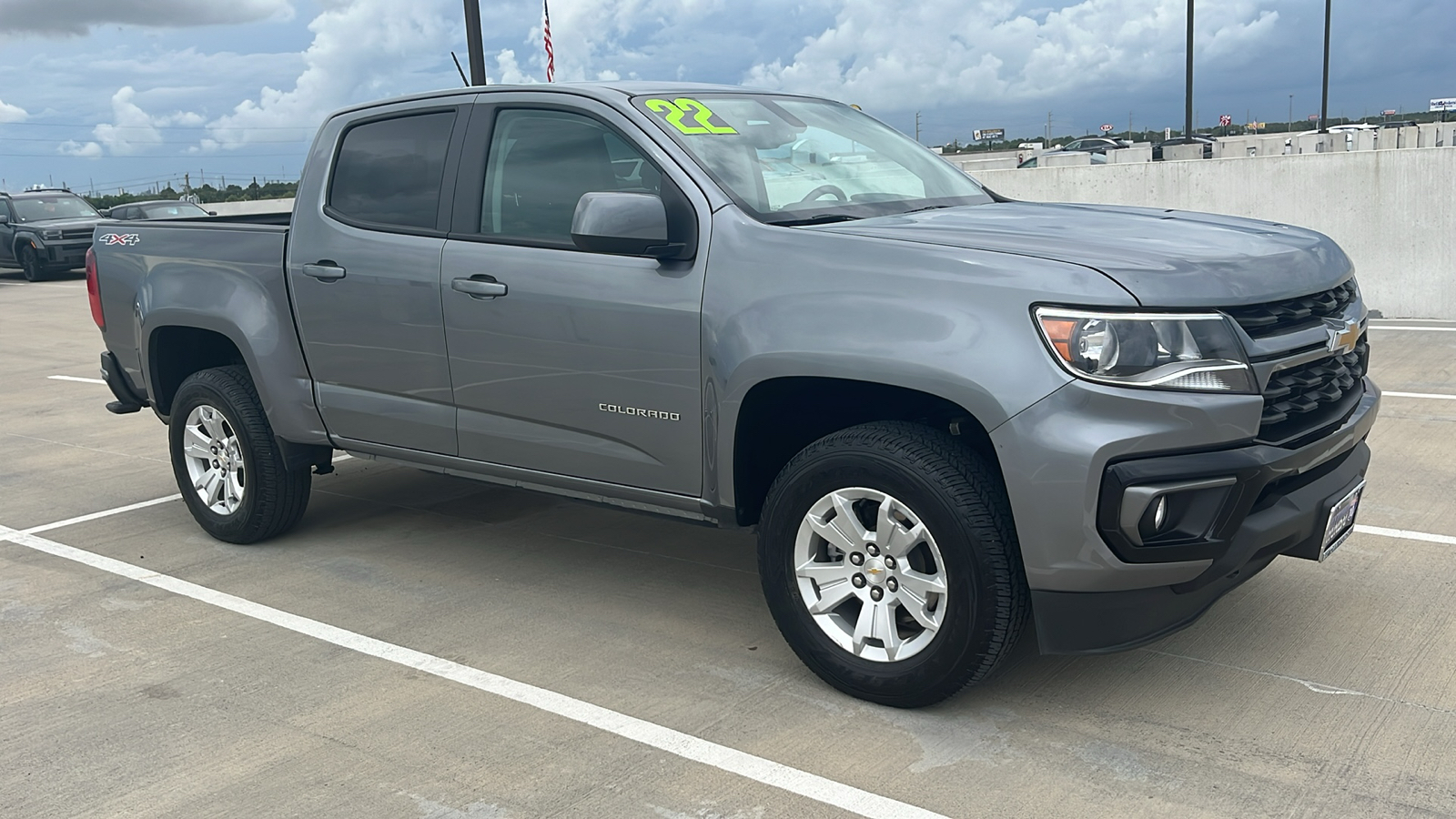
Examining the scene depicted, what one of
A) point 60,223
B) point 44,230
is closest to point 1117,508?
point 44,230

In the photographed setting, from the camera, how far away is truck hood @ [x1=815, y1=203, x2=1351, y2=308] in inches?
131

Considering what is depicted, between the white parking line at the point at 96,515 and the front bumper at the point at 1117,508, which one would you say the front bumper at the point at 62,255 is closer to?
the white parking line at the point at 96,515

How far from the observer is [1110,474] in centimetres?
322

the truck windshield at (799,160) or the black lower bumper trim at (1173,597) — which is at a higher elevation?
the truck windshield at (799,160)

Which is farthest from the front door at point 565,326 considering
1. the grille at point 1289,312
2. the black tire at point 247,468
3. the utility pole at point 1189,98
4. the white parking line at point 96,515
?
the utility pole at point 1189,98

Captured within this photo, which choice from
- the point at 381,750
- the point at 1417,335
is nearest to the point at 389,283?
the point at 381,750

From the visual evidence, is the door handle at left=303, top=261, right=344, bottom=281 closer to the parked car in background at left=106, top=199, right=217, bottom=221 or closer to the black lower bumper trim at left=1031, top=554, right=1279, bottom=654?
the black lower bumper trim at left=1031, top=554, right=1279, bottom=654

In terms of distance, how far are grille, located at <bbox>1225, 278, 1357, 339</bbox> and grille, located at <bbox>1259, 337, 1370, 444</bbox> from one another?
12 cm

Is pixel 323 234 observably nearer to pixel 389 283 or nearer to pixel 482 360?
pixel 389 283

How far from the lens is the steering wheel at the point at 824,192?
4.25 meters

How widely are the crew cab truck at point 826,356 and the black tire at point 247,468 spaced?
3 cm

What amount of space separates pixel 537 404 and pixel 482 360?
0.97 ft

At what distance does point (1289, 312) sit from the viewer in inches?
140

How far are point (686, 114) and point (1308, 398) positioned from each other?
2.21 metres
